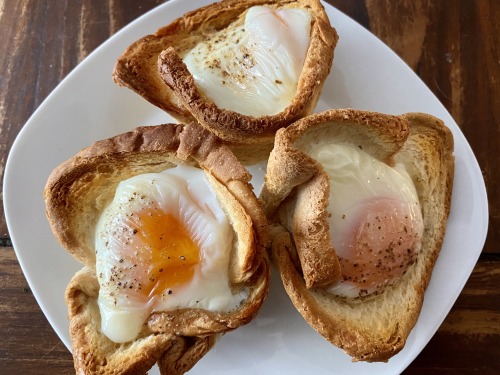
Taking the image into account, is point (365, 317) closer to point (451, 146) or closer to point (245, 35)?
point (451, 146)

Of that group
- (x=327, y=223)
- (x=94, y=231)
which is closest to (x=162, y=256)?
(x=94, y=231)

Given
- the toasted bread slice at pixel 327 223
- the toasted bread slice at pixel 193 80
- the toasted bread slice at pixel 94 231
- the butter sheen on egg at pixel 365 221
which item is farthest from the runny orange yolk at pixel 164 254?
the butter sheen on egg at pixel 365 221

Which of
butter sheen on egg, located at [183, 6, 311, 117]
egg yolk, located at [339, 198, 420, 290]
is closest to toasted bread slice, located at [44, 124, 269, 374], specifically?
butter sheen on egg, located at [183, 6, 311, 117]

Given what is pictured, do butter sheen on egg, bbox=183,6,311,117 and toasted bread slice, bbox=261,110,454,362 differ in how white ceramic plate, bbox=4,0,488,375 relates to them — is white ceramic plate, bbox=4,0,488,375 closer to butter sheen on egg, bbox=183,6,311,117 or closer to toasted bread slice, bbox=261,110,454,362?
toasted bread slice, bbox=261,110,454,362

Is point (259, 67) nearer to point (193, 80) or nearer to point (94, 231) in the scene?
point (193, 80)

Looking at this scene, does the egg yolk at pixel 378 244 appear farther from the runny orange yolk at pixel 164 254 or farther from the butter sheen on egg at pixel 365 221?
the runny orange yolk at pixel 164 254
